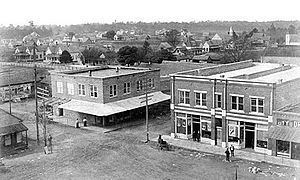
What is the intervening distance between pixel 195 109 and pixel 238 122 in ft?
13.6

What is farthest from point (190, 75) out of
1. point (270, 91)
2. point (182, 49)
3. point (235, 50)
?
point (182, 49)

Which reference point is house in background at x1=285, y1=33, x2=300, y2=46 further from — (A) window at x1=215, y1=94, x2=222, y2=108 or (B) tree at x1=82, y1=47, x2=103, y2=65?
(A) window at x1=215, y1=94, x2=222, y2=108

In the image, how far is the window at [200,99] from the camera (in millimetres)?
36438

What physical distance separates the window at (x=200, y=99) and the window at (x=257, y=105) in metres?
4.29

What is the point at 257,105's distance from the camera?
3344 cm

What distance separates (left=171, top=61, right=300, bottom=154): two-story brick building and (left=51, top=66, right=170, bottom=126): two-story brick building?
18.3 feet

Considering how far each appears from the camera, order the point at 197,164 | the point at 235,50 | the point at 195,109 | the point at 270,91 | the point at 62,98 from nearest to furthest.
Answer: the point at 197,164 < the point at 270,91 < the point at 195,109 < the point at 62,98 < the point at 235,50

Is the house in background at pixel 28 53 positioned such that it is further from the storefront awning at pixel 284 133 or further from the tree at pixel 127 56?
the storefront awning at pixel 284 133

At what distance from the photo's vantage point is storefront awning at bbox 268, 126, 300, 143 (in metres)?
30.1

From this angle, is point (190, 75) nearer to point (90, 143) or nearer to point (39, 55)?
point (90, 143)

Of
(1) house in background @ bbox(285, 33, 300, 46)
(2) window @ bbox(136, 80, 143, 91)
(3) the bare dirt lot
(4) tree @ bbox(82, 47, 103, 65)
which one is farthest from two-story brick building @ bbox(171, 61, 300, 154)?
(4) tree @ bbox(82, 47, 103, 65)

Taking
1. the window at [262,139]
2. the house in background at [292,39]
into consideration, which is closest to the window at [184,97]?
the window at [262,139]

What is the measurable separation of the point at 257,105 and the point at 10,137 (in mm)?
20125

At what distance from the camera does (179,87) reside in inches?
1495
